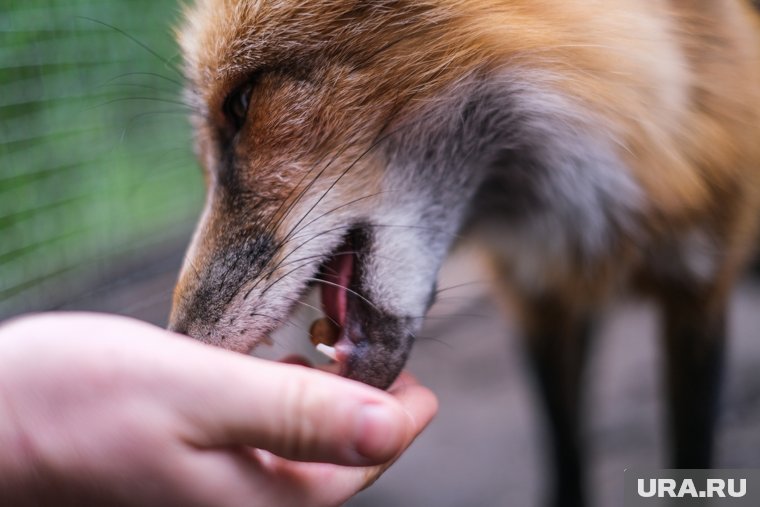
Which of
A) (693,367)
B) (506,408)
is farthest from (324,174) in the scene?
(506,408)

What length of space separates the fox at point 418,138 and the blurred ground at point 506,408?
0.46 metres

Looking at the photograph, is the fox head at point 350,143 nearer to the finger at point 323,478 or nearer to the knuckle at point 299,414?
the finger at point 323,478

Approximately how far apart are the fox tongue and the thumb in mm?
361

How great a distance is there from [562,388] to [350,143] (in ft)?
3.53

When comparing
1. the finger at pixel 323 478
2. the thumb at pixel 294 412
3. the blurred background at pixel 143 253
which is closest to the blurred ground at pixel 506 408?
the blurred background at pixel 143 253

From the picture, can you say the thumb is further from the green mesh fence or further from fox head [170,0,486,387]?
the green mesh fence

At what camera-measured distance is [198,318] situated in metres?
1.00

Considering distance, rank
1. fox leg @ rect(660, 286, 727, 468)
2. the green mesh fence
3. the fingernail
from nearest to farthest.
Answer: the fingernail → fox leg @ rect(660, 286, 727, 468) → the green mesh fence

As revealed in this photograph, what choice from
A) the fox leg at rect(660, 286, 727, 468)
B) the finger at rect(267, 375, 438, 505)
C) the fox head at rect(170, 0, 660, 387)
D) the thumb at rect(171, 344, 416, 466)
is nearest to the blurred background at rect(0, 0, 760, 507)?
the fox leg at rect(660, 286, 727, 468)

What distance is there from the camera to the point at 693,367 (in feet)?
4.98

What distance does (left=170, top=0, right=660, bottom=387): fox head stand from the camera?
0.99 m

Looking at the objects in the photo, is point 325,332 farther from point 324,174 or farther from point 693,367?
point 693,367

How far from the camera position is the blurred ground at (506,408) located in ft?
6.63

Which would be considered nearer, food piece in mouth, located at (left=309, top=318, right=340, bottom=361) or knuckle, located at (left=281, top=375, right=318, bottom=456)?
knuckle, located at (left=281, top=375, right=318, bottom=456)
